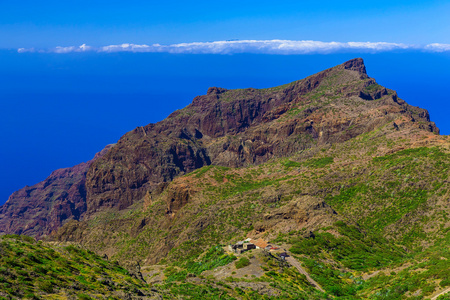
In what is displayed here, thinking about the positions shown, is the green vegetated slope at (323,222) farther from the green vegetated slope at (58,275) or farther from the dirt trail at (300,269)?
the green vegetated slope at (58,275)

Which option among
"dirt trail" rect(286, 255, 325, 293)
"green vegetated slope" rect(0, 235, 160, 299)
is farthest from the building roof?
"green vegetated slope" rect(0, 235, 160, 299)

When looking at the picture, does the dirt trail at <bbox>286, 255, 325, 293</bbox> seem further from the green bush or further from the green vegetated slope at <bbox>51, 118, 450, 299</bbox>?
the green bush

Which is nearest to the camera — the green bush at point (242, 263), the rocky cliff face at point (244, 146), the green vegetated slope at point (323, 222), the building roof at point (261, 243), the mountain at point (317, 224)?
the green vegetated slope at point (323, 222)

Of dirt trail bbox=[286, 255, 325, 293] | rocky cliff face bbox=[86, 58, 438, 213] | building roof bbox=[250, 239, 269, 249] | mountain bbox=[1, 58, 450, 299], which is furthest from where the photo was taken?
rocky cliff face bbox=[86, 58, 438, 213]

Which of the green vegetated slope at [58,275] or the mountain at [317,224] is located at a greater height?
the green vegetated slope at [58,275]

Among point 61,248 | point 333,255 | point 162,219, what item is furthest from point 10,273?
point 162,219

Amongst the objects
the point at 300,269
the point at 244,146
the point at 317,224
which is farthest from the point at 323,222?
the point at 244,146

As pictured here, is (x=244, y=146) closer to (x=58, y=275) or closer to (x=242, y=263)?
(x=242, y=263)

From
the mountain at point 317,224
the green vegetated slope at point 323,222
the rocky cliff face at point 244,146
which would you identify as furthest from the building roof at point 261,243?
the rocky cliff face at point 244,146

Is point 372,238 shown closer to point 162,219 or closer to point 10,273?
point 162,219
